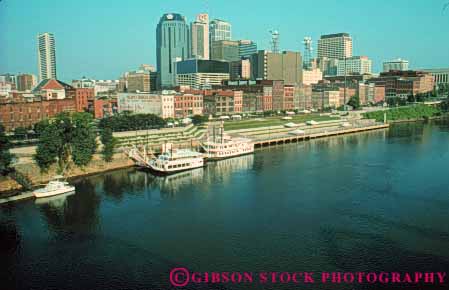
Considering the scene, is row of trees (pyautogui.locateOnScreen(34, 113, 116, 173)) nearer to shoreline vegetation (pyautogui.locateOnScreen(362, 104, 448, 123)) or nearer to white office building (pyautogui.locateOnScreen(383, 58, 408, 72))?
shoreline vegetation (pyautogui.locateOnScreen(362, 104, 448, 123))

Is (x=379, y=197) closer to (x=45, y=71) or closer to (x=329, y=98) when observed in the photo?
(x=329, y=98)

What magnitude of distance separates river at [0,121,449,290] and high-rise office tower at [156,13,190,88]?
82.7 metres

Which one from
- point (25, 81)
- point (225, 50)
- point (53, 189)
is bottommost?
point (53, 189)

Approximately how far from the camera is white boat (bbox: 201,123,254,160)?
75.7 ft

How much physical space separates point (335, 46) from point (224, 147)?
104 meters

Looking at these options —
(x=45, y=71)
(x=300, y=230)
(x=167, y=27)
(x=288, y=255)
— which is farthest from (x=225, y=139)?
(x=167, y=27)

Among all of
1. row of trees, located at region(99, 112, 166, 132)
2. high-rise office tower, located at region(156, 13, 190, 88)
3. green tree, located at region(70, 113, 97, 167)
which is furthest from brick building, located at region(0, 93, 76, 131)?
high-rise office tower, located at region(156, 13, 190, 88)

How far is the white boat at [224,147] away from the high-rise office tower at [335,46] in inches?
3817

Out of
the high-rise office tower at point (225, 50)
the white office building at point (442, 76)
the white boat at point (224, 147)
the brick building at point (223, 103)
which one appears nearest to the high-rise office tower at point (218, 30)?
the high-rise office tower at point (225, 50)

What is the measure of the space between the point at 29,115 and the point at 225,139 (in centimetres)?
1371

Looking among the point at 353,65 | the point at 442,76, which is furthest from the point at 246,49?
the point at 442,76

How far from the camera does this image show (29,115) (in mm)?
28844

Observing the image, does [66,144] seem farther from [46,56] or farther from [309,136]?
[46,56]

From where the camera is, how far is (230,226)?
12.2 m
